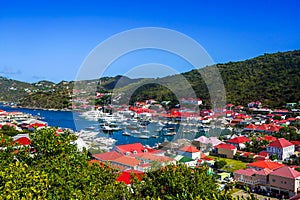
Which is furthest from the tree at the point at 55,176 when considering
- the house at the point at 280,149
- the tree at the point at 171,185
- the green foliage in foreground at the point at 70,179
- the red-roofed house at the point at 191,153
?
the house at the point at 280,149

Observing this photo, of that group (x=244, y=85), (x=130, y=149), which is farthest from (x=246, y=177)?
(x=244, y=85)

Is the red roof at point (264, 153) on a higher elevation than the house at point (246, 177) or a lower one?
higher

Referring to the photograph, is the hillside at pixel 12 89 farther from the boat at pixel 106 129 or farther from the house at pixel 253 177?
the house at pixel 253 177

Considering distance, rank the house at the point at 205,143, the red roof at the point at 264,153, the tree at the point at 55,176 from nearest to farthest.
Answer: the tree at the point at 55,176, the red roof at the point at 264,153, the house at the point at 205,143

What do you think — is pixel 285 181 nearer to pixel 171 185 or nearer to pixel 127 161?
pixel 127 161

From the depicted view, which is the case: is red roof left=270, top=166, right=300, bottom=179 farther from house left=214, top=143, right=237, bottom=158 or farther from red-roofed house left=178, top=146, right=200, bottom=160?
house left=214, top=143, right=237, bottom=158

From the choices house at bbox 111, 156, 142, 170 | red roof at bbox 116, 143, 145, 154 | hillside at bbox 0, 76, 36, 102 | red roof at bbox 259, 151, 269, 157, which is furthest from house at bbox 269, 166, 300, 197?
hillside at bbox 0, 76, 36, 102

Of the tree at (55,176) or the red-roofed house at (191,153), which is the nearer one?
the tree at (55,176)
